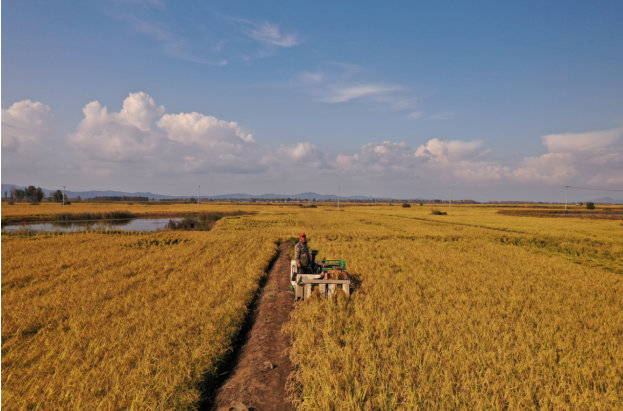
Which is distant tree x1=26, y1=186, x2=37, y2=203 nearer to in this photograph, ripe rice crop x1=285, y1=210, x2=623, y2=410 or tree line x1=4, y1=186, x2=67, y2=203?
tree line x1=4, y1=186, x2=67, y2=203

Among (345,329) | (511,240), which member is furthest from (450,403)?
(511,240)

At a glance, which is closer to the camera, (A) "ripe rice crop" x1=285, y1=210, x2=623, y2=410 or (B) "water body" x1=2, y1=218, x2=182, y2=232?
(A) "ripe rice crop" x1=285, y1=210, x2=623, y2=410

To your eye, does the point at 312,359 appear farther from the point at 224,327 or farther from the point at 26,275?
the point at 26,275

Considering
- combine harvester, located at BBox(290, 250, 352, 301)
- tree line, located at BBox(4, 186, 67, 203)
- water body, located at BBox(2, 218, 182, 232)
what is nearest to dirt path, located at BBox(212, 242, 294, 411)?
combine harvester, located at BBox(290, 250, 352, 301)

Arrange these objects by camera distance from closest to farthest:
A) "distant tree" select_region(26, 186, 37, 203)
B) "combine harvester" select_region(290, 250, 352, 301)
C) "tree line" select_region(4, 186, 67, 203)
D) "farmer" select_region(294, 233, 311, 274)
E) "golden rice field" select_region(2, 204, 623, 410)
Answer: "golden rice field" select_region(2, 204, 623, 410) → "combine harvester" select_region(290, 250, 352, 301) → "farmer" select_region(294, 233, 311, 274) → "tree line" select_region(4, 186, 67, 203) → "distant tree" select_region(26, 186, 37, 203)

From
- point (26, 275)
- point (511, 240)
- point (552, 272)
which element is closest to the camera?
point (26, 275)

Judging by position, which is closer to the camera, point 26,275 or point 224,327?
point 224,327

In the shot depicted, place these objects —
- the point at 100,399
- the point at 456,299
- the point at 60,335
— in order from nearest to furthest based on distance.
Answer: the point at 100,399 < the point at 60,335 < the point at 456,299
